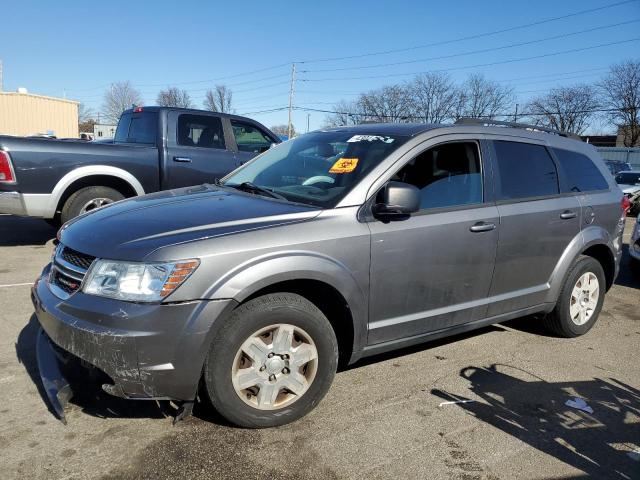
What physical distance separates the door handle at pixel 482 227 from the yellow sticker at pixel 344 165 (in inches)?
37.2

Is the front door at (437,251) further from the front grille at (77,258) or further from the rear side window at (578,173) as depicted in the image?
the front grille at (77,258)

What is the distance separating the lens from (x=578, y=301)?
4.59m

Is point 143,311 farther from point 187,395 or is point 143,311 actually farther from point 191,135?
point 191,135

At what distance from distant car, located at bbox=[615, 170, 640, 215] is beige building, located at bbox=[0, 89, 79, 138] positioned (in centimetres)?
→ 3299

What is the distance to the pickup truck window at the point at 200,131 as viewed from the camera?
7520mm

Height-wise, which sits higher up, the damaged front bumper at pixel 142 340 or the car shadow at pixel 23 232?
the damaged front bumper at pixel 142 340

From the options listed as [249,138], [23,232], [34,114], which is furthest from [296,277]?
[34,114]

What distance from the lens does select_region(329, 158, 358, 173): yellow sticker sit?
3.39 meters

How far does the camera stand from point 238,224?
2.83 meters

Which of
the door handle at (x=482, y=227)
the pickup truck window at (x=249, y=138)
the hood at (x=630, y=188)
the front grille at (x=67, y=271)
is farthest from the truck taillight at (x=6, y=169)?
the hood at (x=630, y=188)

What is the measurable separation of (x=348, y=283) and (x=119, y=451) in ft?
4.90

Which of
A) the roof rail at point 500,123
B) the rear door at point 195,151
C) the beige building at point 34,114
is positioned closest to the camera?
the roof rail at point 500,123

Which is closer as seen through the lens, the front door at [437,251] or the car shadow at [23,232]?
the front door at [437,251]

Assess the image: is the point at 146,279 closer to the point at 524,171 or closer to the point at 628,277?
the point at 524,171
